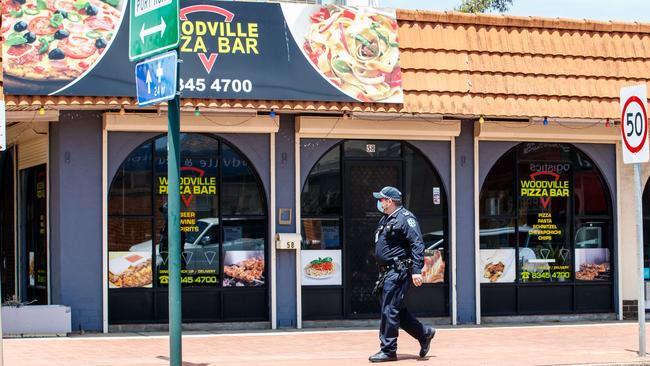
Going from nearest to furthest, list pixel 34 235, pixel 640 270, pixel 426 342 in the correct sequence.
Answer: pixel 426 342, pixel 640 270, pixel 34 235

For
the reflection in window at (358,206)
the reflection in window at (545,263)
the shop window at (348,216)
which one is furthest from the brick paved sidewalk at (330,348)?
the reflection in window at (545,263)

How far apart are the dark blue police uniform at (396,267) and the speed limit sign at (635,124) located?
289 cm

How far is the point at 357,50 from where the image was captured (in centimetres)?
1689

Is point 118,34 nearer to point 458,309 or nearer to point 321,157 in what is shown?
point 321,157

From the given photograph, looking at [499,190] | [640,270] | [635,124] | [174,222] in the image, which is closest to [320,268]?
[499,190]

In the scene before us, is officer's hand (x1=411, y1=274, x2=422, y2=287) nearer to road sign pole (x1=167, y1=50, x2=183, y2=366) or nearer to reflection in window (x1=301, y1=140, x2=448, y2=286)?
road sign pole (x1=167, y1=50, x2=183, y2=366)

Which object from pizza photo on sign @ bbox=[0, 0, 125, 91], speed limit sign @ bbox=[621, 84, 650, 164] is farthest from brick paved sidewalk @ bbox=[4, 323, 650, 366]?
pizza photo on sign @ bbox=[0, 0, 125, 91]

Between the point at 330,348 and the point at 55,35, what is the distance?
570 cm

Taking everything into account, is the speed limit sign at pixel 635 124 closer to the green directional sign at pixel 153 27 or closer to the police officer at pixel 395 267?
the police officer at pixel 395 267

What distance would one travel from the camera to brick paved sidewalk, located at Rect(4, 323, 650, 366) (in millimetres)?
13188

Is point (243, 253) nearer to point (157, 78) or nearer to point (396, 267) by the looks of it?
point (396, 267)

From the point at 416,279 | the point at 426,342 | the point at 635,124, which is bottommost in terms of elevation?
the point at 426,342

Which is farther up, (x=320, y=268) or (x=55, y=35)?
(x=55, y=35)

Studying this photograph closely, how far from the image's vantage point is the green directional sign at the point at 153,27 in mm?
10367
